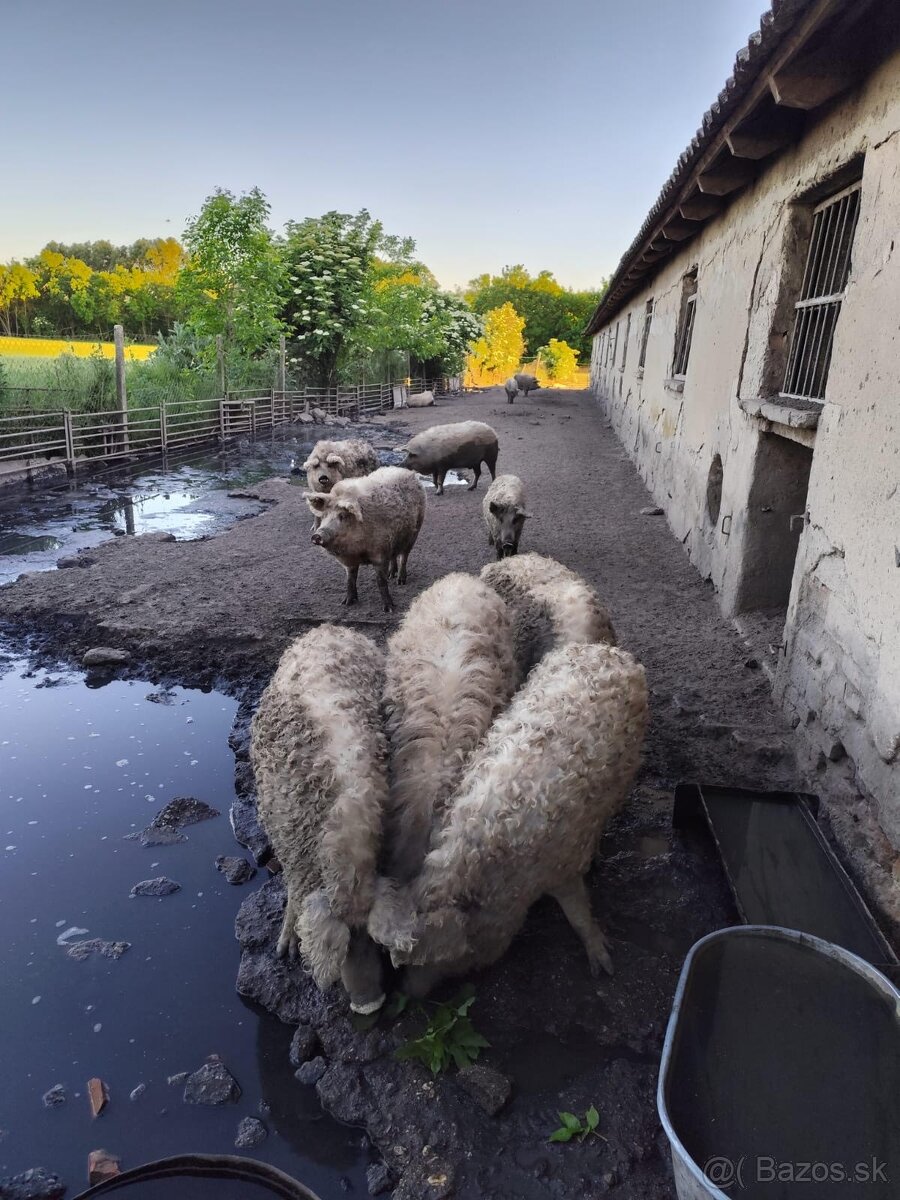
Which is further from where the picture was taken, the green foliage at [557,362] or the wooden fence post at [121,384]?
the green foliage at [557,362]

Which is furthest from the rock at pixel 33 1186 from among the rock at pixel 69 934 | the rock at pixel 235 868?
the rock at pixel 235 868

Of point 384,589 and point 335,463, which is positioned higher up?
point 335,463

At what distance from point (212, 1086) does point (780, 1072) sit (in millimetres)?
1812

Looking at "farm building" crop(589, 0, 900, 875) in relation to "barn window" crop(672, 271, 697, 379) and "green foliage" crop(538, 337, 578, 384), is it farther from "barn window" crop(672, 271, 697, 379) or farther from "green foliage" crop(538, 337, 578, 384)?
"green foliage" crop(538, 337, 578, 384)

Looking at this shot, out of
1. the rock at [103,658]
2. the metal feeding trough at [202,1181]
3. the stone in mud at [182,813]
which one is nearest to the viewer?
the metal feeding trough at [202,1181]

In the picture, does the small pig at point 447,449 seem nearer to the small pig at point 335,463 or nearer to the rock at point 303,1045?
the small pig at point 335,463

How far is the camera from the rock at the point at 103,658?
5738 mm

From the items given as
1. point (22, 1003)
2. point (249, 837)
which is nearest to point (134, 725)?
point (249, 837)

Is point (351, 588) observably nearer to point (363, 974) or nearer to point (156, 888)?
point (156, 888)

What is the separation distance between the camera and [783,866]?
3369 mm

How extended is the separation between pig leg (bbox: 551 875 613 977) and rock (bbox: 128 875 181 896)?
1.77m

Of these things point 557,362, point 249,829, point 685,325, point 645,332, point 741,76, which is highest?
point 557,362

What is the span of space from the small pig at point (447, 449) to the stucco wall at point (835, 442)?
5.85 m

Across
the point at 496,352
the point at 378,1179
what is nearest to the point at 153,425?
the point at 378,1179
